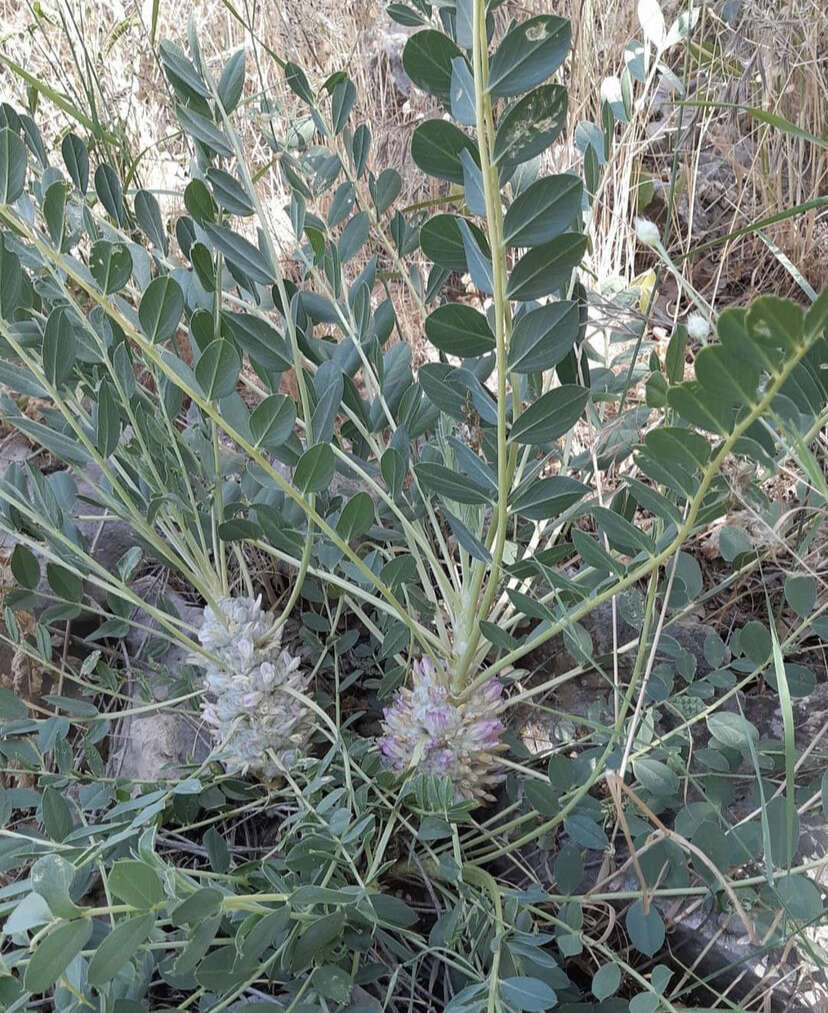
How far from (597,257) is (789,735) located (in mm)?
901

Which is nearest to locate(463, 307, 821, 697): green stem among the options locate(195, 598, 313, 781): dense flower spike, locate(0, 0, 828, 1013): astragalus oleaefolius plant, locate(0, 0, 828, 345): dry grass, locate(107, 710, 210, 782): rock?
locate(0, 0, 828, 1013): astragalus oleaefolius plant

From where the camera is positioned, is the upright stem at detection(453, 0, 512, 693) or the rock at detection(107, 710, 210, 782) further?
the rock at detection(107, 710, 210, 782)

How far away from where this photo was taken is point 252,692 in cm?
80

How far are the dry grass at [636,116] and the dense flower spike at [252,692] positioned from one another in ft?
1.95

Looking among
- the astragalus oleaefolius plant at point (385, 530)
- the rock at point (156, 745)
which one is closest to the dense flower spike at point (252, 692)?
the astragalus oleaefolius plant at point (385, 530)

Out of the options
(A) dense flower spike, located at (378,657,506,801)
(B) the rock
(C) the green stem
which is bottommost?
(A) dense flower spike, located at (378,657,506,801)

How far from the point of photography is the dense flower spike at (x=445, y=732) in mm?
774

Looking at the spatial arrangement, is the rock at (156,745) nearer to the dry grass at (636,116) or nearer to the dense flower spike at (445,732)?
the dense flower spike at (445,732)

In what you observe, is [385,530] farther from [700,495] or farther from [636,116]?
[636,116]

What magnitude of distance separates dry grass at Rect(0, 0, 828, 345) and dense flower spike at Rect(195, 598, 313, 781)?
595 millimetres

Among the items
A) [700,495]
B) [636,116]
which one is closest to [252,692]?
[700,495]

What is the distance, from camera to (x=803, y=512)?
3.26 feet

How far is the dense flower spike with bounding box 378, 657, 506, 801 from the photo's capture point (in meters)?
0.77

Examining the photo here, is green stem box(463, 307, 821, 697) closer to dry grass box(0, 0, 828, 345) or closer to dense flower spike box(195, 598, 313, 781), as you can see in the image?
dense flower spike box(195, 598, 313, 781)
